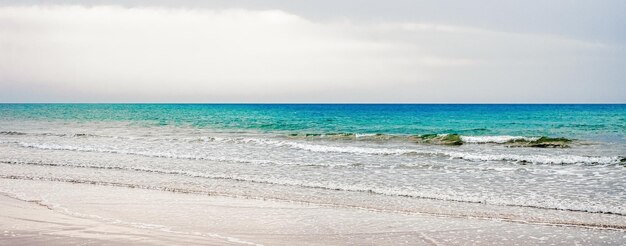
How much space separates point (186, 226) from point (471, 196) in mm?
6434

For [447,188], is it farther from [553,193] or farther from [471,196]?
[553,193]

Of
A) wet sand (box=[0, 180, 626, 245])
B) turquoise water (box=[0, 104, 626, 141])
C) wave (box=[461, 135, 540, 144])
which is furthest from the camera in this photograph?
turquoise water (box=[0, 104, 626, 141])

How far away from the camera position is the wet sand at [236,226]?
7.76m

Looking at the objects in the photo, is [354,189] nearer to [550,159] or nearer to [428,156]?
[428,156]

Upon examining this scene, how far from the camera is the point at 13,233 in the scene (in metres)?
7.78

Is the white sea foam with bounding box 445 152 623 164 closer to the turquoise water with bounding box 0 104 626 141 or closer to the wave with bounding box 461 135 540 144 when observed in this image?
the wave with bounding box 461 135 540 144

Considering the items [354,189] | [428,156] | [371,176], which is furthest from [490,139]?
[354,189]

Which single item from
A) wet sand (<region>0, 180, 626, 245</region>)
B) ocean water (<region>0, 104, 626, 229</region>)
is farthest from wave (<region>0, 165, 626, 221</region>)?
wet sand (<region>0, 180, 626, 245</region>)

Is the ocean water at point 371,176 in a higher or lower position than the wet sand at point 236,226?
lower

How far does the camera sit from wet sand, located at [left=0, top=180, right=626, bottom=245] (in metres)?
7.76

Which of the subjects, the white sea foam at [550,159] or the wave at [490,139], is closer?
the white sea foam at [550,159]

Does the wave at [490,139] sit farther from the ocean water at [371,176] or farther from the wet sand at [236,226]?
the wet sand at [236,226]

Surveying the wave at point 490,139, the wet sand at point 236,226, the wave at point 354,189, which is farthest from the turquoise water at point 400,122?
the wet sand at point 236,226

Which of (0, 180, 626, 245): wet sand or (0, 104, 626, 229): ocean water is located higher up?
(0, 180, 626, 245): wet sand
